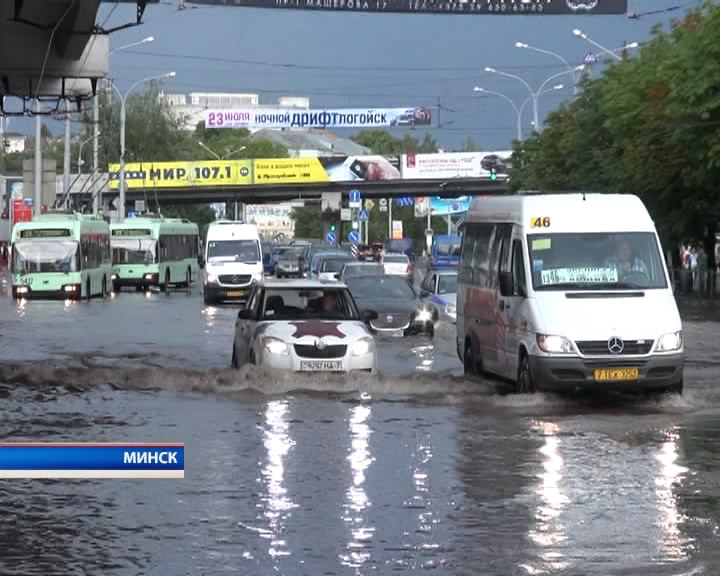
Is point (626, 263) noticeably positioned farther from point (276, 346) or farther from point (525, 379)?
point (276, 346)

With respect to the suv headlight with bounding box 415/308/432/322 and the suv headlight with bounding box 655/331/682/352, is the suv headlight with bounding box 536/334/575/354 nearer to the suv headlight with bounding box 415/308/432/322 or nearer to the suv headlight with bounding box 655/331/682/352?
the suv headlight with bounding box 655/331/682/352

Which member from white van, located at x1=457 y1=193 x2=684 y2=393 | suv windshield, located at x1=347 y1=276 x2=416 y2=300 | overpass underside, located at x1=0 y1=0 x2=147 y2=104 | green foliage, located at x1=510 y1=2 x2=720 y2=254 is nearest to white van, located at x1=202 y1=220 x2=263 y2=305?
green foliage, located at x1=510 y1=2 x2=720 y2=254

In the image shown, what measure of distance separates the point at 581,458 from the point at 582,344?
4495 millimetres

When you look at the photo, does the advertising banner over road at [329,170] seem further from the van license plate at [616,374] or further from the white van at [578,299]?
the van license plate at [616,374]

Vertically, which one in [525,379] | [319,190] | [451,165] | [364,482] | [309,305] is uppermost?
[451,165]

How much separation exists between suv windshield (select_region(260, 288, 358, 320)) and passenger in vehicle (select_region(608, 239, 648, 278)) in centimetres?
388

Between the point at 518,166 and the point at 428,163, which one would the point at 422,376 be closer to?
the point at 518,166

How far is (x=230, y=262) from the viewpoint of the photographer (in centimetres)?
5941

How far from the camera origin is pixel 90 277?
60.2m

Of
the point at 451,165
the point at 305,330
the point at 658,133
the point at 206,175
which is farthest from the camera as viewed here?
the point at 206,175

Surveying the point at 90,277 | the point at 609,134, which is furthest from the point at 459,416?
the point at 609,134

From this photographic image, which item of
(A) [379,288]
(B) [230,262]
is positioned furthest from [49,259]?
(A) [379,288]

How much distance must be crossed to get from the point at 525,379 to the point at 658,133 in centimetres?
3400

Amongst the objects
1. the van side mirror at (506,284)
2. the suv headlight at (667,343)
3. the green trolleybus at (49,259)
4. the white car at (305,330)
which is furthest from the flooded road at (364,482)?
the green trolleybus at (49,259)
